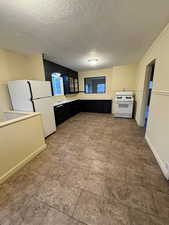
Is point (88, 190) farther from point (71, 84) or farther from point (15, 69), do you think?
point (71, 84)

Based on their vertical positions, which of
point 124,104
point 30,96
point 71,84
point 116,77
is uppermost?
point 116,77

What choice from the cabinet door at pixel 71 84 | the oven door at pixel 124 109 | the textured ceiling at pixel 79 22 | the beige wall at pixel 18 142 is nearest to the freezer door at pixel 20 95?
the beige wall at pixel 18 142

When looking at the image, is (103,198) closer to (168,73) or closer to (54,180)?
(54,180)

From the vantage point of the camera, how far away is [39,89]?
2.50 meters

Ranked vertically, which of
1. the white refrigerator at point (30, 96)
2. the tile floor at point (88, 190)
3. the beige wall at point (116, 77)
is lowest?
the tile floor at point (88, 190)

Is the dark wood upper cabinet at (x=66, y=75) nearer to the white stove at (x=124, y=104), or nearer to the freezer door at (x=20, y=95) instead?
the freezer door at (x=20, y=95)

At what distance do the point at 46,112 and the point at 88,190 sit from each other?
7.04 feet

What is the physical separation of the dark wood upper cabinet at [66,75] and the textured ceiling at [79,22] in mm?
1055

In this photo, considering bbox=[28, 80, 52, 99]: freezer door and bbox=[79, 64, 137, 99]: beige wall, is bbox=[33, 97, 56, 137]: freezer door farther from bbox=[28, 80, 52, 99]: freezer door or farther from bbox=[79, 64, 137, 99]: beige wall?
bbox=[79, 64, 137, 99]: beige wall

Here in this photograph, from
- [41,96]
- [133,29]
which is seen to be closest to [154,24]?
[133,29]

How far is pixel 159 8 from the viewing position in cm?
130

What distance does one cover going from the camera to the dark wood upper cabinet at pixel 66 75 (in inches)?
131

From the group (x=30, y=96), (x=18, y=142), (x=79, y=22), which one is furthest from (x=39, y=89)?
(x=79, y=22)

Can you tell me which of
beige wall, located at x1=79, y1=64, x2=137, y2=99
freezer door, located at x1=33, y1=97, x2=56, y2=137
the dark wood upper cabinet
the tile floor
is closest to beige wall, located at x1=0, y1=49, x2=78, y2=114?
the dark wood upper cabinet
